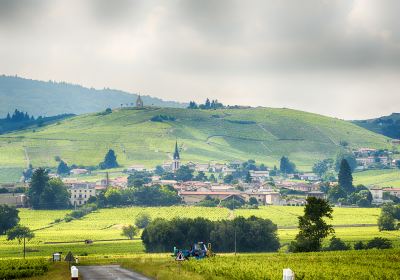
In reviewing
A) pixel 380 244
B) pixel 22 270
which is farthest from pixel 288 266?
pixel 380 244

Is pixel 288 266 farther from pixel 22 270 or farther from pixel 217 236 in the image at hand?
pixel 217 236

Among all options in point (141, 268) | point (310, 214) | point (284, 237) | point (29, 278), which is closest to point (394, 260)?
point (141, 268)

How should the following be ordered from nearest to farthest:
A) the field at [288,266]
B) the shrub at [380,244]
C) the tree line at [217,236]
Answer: the field at [288,266]
the shrub at [380,244]
the tree line at [217,236]

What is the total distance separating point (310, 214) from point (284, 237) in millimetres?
57580

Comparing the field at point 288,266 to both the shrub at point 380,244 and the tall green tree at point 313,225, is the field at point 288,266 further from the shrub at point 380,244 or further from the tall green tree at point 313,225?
the shrub at point 380,244

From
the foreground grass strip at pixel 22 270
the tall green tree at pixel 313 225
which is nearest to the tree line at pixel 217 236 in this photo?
the tall green tree at pixel 313 225

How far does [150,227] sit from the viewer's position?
179 meters

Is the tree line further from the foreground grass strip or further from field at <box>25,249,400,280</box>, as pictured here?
the foreground grass strip

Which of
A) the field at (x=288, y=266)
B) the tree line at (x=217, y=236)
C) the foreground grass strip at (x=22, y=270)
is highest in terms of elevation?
the field at (x=288, y=266)

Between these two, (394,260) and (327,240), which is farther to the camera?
(327,240)

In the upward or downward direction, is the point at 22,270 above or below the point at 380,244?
above

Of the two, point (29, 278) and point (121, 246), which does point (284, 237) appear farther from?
point (29, 278)

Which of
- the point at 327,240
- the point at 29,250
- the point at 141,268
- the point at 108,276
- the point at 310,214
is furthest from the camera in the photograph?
the point at 327,240

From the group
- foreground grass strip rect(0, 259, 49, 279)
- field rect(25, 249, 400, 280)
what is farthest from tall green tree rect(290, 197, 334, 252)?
foreground grass strip rect(0, 259, 49, 279)
